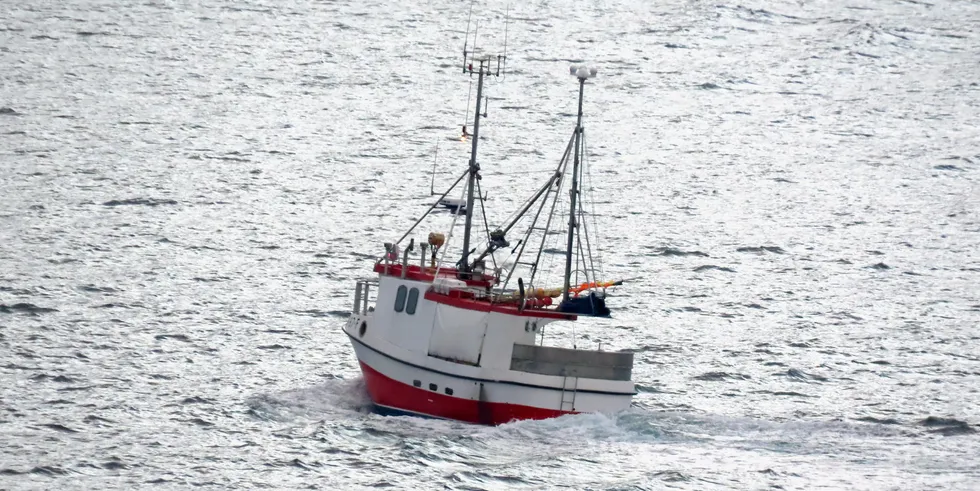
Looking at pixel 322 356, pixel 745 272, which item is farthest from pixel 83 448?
pixel 745 272

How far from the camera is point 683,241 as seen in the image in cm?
8006

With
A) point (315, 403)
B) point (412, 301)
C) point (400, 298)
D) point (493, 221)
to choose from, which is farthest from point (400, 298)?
point (493, 221)

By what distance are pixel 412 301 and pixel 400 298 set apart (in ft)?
1.84

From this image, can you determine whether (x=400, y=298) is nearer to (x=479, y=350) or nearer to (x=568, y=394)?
(x=479, y=350)

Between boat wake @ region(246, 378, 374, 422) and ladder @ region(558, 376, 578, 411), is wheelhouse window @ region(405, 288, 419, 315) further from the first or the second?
ladder @ region(558, 376, 578, 411)

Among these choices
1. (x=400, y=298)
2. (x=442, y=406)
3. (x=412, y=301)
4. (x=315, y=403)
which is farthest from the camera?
(x=315, y=403)

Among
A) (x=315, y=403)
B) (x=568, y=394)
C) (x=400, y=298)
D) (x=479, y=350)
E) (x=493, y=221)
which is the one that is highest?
(x=400, y=298)

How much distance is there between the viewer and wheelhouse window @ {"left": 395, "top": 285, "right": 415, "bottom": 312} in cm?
5166

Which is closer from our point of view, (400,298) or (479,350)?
(479,350)

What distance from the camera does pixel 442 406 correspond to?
49.9m

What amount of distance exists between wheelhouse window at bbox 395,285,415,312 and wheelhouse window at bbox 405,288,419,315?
0.66ft

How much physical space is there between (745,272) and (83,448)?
37.9 metres

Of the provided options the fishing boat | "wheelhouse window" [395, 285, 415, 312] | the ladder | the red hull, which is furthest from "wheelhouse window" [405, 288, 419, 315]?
the ladder

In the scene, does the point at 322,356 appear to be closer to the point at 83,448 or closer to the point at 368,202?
the point at 83,448
